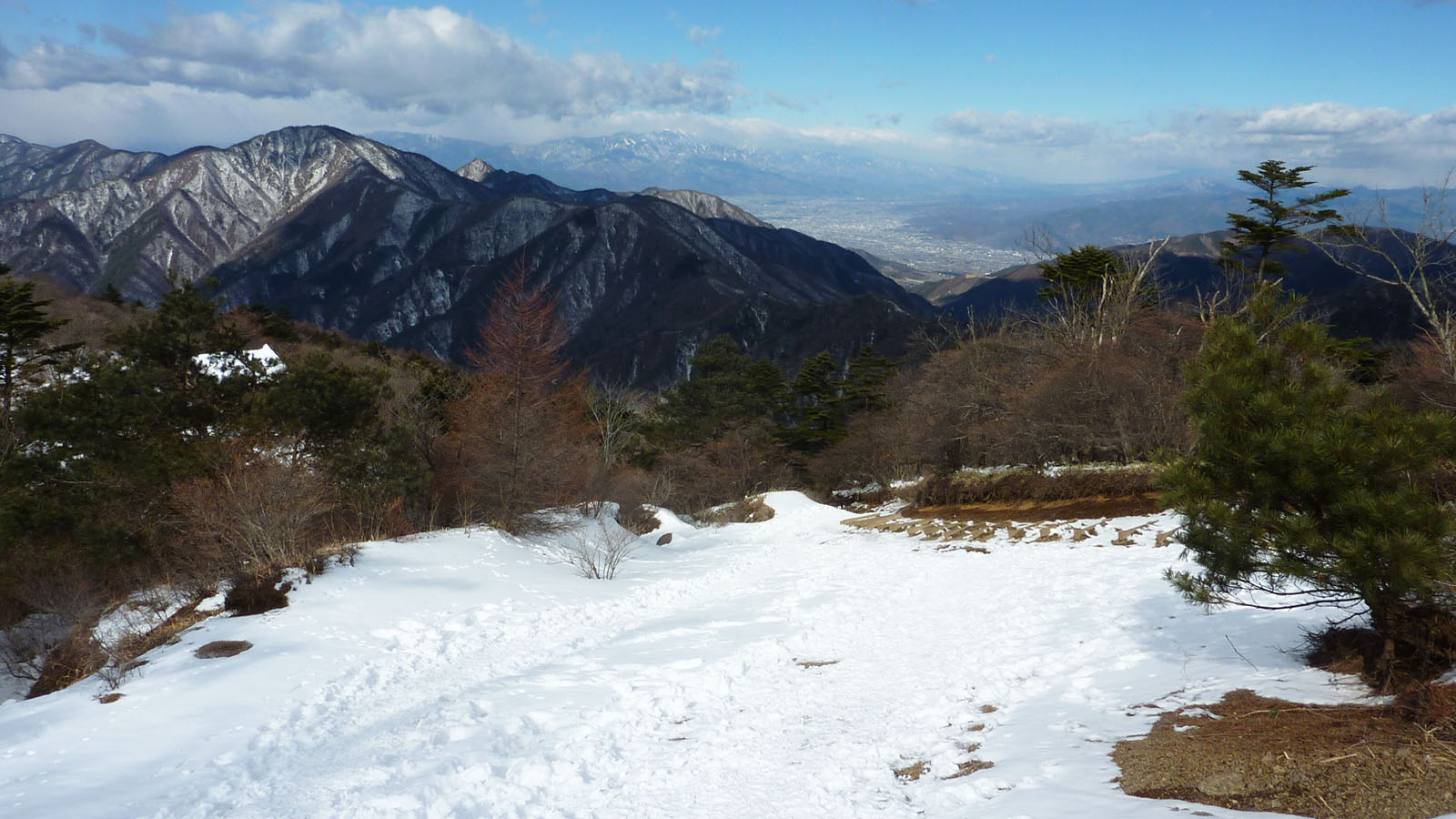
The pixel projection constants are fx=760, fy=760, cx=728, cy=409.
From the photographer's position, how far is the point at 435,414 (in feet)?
93.7

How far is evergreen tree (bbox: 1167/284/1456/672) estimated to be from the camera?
4945mm

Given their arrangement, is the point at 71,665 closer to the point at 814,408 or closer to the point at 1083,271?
the point at 1083,271

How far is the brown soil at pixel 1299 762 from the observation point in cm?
402

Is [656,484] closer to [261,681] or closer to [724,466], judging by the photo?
[724,466]

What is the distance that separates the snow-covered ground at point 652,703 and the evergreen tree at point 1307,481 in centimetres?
103

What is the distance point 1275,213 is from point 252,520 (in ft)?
120

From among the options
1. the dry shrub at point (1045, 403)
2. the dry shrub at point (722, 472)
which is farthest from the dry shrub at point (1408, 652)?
the dry shrub at point (722, 472)

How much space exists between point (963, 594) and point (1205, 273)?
8709 inches

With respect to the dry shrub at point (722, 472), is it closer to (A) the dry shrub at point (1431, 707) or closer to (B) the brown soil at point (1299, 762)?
(B) the brown soil at point (1299, 762)

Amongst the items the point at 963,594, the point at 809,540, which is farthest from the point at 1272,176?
the point at 963,594

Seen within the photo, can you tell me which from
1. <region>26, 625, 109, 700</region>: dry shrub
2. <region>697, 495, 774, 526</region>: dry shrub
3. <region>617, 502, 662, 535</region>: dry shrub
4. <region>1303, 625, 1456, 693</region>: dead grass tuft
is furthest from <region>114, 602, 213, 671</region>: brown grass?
<region>697, 495, 774, 526</region>: dry shrub

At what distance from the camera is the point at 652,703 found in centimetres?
780

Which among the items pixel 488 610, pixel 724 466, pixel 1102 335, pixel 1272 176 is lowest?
pixel 724 466

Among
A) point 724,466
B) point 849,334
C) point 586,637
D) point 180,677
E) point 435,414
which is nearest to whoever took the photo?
point 180,677
